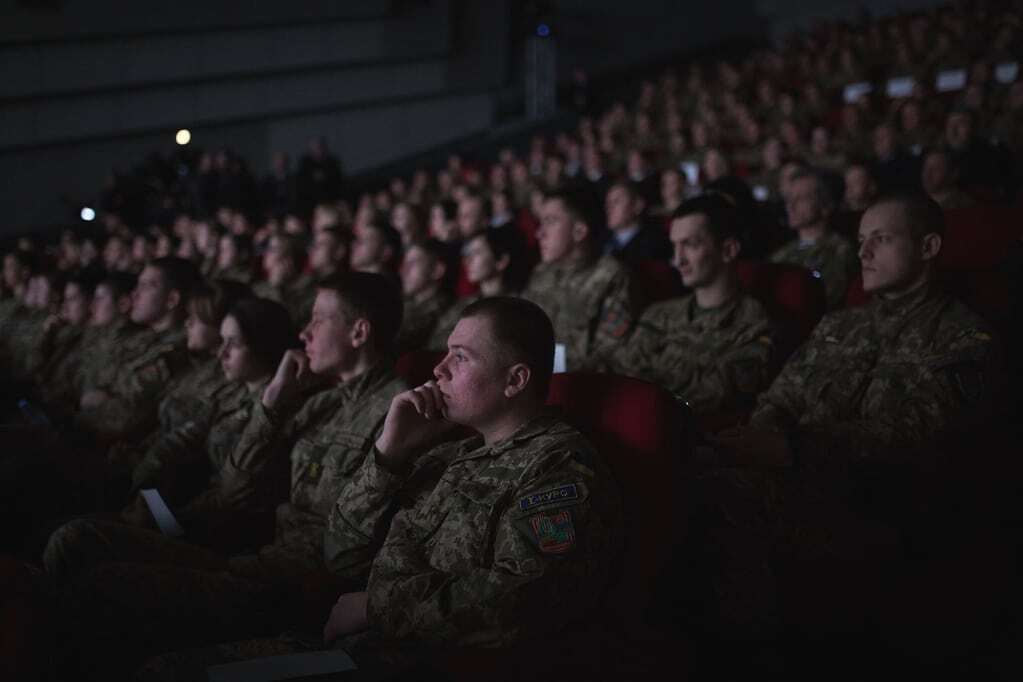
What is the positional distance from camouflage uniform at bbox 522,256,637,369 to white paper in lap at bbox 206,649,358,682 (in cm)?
167

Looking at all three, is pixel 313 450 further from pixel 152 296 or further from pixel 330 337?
pixel 152 296

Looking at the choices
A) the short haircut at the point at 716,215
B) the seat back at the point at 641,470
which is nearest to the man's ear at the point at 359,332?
the seat back at the point at 641,470

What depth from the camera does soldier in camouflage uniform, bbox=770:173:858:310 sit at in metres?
3.00

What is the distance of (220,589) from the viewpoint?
4.79 feet

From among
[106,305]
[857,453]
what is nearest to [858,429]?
[857,453]

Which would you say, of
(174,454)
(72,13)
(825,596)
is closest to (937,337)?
(825,596)

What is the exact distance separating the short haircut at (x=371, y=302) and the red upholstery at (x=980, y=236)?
141cm

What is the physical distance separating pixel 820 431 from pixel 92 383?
279 centimetres

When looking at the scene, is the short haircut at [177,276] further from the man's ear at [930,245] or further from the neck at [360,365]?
the man's ear at [930,245]

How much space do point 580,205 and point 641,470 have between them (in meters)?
1.84

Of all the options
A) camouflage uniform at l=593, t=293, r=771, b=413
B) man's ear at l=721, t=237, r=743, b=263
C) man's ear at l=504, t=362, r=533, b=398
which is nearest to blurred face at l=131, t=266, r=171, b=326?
camouflage uniform at l=593, t=293, r=771, b=413

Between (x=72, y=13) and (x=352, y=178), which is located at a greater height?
(x=72, y=13)

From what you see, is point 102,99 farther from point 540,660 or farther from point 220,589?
point 540,660

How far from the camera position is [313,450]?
188 centimetres
